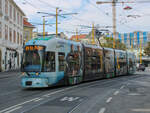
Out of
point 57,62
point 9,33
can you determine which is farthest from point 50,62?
point 9,33

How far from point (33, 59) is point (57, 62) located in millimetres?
1559

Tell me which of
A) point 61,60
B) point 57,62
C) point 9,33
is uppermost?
point 9,33

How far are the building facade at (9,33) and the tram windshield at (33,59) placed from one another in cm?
2227

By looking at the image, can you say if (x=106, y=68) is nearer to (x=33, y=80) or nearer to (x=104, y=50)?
(x=104, y=50)

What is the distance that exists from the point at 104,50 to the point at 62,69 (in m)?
9.83

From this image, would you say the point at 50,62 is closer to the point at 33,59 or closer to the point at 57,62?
the point at 57,62

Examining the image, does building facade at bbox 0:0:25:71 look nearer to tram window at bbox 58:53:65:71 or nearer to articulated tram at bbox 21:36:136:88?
articulated tram at bbox 21:36:136:88

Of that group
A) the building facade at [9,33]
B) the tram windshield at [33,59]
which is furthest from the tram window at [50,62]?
the building facade at [9,33]

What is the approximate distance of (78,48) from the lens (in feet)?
60.6

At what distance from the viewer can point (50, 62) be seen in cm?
1452

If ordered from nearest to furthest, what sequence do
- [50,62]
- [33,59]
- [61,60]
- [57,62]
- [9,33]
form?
[33,59]
[50,62]
[57,62]
[61,60]
[9,33]

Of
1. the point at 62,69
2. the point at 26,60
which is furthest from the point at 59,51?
the point at 26,60

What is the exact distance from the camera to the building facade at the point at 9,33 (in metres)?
36.2

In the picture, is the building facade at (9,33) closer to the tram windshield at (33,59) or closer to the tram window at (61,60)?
the tram window at (61,60)
